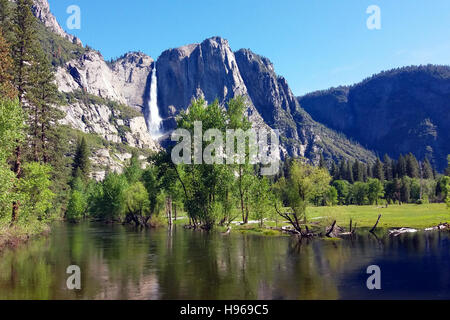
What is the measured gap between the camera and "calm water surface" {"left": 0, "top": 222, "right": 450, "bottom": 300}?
21781mm

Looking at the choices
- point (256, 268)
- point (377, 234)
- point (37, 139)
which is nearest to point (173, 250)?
point (256, 268)

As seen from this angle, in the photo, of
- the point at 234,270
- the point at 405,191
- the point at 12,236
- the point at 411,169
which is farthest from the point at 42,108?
the point at 411,169

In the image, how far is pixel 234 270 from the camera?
28734 mm

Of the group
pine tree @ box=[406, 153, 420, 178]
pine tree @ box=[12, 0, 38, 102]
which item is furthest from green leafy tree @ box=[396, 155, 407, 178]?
pine tree @ box=[12, 0, 38, 102]

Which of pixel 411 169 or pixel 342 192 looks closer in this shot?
pixel 342 192

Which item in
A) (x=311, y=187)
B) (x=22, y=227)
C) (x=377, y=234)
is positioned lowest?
(x=377, y=234)

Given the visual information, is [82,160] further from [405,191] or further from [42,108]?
[405,191]

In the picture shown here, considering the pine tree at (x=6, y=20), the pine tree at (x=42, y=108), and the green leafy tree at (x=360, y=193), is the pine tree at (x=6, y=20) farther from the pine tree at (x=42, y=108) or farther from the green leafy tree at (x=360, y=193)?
the green leafy tree at (x=360, y=193)

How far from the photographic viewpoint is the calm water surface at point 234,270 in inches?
858

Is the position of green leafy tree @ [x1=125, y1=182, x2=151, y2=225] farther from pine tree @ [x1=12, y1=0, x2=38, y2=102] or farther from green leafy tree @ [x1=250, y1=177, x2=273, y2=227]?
pine tree @ [x1=12, y1=0, x2=38, y2=102]
